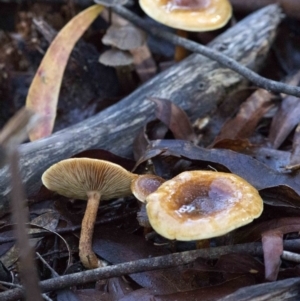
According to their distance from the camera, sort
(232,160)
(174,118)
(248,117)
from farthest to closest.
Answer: (248,117) → (174,118) → (232,160)

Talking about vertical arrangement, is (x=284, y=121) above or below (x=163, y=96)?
below

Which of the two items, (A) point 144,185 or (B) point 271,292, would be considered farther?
(A) point 144,185

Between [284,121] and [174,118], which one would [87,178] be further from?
[284,121]

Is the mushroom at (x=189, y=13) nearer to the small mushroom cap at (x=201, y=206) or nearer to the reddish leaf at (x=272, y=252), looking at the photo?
the small mushroom cap at (x=201, y=206)

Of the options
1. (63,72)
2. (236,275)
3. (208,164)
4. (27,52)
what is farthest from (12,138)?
(27,52)

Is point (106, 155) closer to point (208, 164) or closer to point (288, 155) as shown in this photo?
point (208, 164)

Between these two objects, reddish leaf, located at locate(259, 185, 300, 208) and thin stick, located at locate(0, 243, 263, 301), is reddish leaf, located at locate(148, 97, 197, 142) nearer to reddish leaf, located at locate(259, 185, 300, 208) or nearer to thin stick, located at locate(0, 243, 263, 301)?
reddish leaf, located at locate(259, 185, 300, 208)

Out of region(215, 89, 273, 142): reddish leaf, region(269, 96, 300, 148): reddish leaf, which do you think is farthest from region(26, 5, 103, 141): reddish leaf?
region(269, 96, 300, 148): reddish leaf

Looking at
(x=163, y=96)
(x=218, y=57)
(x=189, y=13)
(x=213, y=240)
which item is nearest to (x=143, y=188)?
(x=213, y=240)
